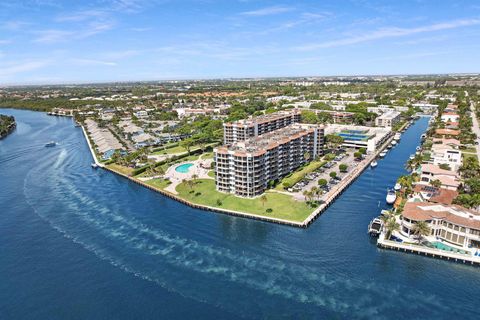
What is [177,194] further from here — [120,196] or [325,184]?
[325,184]

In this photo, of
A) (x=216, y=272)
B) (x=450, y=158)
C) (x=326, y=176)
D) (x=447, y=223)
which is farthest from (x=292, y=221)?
(x=450, y=158)

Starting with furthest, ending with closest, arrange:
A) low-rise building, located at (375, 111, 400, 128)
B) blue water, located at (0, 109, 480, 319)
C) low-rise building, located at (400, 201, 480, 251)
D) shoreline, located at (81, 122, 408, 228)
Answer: low-rise building, located at (375, 111, 400, 128) → shoreline, located at (81, 122, 408, 228) → low-rise building, located at (400, 201, 480, 251) → blue water, located at (0, 109, 480, 319)

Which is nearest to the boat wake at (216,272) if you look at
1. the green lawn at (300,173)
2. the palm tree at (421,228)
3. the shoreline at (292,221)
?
the shoreline at (292,221)

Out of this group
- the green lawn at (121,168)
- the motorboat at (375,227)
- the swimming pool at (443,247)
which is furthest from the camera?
the green lawn at (121,168)

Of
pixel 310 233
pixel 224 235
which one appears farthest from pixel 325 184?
pixel 224 235

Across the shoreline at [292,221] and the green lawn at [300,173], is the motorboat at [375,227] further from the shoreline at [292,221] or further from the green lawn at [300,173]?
the green lawn at [300,173]

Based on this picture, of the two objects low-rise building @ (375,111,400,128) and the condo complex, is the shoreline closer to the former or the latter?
the condo complex

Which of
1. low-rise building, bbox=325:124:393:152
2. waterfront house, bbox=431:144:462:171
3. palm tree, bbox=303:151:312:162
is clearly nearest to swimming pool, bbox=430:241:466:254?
waterfront house, bbox=431:144:462:171
